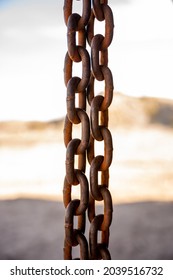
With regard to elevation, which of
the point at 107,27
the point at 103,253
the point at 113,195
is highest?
the point at 107,27

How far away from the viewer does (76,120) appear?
0.66 meters

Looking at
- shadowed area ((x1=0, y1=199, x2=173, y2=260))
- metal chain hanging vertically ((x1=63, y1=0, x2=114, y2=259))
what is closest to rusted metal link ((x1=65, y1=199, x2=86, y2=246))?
metal chain hanging vertically ((x1=63, y1=0, x2=114, y2=259))

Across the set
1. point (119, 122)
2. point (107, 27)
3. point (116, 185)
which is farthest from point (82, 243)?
point (119, 122)

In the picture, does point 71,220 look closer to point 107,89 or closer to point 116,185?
point 107,89

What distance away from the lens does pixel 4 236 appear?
14.5ft

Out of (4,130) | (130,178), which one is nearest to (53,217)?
(130,178)

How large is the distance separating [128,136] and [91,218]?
696 cm

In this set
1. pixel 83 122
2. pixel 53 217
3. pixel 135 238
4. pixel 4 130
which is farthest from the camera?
pixel 4 130

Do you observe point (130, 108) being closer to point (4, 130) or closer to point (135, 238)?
point (4, 130)

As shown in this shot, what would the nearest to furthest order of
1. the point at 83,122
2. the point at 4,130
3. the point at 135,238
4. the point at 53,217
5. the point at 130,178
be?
the point at 83,122 → the point at 135,238 → the point at 53,217 → the point at 130,178 → the point at 4,130

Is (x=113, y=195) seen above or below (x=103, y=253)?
below

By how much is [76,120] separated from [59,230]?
4176 mm

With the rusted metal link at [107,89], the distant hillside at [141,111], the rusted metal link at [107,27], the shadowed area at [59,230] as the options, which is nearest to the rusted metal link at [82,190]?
the rusted metal link at [107,89]
